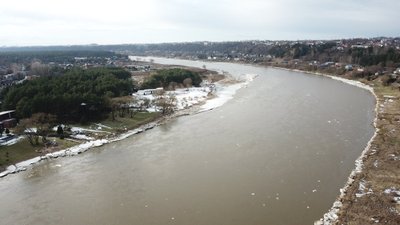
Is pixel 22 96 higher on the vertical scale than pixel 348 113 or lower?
higher

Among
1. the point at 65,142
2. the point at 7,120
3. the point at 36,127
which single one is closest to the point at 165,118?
the point at 65,142

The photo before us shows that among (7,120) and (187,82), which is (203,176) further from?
(187,82)

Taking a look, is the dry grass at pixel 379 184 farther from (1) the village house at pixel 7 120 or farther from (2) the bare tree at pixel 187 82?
(2) the bare tree at pixel 187 82

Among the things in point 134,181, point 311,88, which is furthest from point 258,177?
point 311,88

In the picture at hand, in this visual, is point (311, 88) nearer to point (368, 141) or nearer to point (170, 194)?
point (368, 141)

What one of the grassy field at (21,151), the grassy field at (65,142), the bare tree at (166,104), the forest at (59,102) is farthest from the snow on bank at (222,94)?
the grassy field at (21,151)
